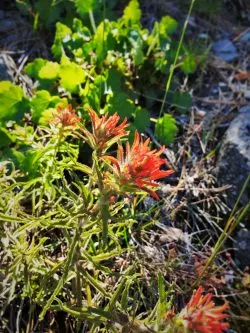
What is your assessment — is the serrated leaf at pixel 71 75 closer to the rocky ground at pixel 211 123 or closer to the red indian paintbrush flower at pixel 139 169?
the rocky ground at pixel 211 123

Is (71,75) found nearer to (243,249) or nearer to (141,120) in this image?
(141,120)

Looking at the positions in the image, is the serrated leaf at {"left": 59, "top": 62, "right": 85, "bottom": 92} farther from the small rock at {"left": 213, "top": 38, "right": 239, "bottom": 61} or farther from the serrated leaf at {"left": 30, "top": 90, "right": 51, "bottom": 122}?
the small rock at {"left": 213, "top": 38, "right": 239, "bottom": 61}

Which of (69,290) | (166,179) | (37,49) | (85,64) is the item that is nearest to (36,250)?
(69,290)

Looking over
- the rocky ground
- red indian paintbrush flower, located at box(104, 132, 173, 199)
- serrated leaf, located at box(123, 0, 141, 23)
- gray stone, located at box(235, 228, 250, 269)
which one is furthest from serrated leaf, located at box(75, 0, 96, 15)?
red indian paintbrush flower, located at box(104, 132, 173, 199)

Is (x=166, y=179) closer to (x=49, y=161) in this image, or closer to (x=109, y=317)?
(x=49, y=161)

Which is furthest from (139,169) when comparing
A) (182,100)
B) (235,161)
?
(182,100)

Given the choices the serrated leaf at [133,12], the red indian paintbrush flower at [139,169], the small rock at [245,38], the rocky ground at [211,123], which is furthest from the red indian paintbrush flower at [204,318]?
the small rock at [245,38]
